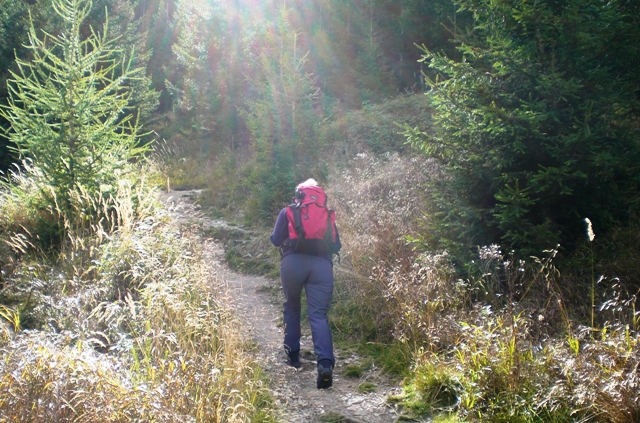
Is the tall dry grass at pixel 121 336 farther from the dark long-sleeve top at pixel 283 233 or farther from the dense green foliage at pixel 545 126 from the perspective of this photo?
the dense green foliage at pixel 545 126

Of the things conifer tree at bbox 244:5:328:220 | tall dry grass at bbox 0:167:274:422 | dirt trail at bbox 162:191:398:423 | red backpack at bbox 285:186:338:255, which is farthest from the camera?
conifer tree at bbox 244:5:328:220

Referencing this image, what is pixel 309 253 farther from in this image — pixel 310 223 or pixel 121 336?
pixel 121 336

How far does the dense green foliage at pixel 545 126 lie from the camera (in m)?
5.81

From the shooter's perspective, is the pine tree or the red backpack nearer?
the red backpack

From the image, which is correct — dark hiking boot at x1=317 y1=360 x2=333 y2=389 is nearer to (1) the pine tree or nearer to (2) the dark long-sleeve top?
(2) the dark long-sleeve top

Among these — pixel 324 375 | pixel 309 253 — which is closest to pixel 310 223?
pixel 309 253

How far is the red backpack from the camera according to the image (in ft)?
17.9

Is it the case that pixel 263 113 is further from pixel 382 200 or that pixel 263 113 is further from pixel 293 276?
pixel 293 276

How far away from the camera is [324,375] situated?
520 centimetres

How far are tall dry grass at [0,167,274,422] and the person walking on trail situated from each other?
25.9 inches

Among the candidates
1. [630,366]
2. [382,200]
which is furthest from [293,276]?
[382,200]

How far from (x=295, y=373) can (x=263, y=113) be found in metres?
8.29

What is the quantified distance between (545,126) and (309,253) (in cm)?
297

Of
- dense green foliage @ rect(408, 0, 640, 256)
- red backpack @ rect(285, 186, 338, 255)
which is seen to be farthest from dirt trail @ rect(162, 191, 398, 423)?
dense green foliage @ rect(408, 0, 640, 256)
